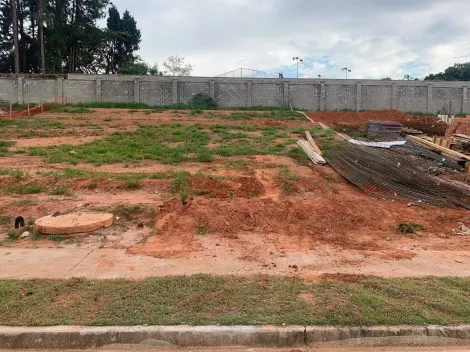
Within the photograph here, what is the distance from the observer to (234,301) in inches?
177

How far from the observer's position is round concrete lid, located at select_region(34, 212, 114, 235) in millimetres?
7207

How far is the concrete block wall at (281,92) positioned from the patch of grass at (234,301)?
31529 mm

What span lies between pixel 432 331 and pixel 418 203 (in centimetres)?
627

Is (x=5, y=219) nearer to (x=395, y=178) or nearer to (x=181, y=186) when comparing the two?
(x=181, y=186)

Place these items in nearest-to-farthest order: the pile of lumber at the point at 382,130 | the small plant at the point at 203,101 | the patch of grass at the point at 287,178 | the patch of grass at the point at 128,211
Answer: the patch of grass at the point at 128,211
the patch of grass at the point at 287,178
the pile of lumber at the point at 382,130
the small plant at the point at 203,101

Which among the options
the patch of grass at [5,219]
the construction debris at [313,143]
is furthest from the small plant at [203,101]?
the patch of grass at [5,219]

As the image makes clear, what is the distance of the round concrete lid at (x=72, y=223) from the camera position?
7207mm

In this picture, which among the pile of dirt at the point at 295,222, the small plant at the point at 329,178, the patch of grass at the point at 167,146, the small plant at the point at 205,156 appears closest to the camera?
the pile of dirt at the point at 295,222

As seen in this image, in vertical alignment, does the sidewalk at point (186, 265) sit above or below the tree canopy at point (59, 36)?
below

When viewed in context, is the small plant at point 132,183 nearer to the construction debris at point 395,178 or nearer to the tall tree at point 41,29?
the construction debris at point 395,178

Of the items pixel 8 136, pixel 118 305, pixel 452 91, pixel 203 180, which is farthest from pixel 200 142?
pixel 452 91

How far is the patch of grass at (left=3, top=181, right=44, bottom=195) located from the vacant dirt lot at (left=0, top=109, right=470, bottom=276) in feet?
0.08

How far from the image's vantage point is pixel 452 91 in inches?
1436

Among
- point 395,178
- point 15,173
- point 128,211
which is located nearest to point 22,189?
point 15,173
